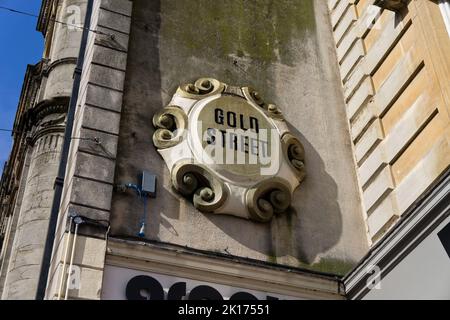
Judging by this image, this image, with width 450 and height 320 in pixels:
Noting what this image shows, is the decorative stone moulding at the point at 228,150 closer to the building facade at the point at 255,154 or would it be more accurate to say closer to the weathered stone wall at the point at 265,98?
the building facade at the point at 255,154

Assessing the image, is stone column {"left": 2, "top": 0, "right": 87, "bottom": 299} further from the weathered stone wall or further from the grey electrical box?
the grey electrical box

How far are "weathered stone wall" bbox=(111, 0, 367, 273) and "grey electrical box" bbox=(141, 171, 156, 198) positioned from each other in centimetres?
12

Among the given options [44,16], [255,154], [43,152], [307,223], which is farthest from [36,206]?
[44,16]

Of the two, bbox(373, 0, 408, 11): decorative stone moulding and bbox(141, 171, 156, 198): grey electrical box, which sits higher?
bbox(373, 0, 408, 11): decorative stone moulding

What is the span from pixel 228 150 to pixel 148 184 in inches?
59.4

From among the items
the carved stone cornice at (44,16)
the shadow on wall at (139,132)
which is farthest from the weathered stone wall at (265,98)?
the carved stone cornice at (44,16)

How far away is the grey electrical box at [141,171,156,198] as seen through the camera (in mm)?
10438

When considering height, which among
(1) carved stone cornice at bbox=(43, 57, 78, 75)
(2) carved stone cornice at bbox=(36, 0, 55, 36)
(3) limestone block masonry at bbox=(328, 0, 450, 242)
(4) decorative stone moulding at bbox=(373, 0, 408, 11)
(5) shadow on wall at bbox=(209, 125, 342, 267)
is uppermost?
(2) carved stone cornice at bbox=(36, 0, 55, 36)

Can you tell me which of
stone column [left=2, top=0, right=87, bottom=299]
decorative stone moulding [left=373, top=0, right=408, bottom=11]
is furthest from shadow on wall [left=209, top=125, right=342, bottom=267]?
stone column [left=2, top=0, right=87, bottom=299]

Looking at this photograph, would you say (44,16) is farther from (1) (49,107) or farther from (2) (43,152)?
(2) (43,152)

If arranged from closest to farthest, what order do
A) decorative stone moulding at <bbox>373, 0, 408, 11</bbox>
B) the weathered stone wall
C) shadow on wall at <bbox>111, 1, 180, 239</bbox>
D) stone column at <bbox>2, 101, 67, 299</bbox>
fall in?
shadow on wall at <bbox>111, 1, 180, 239</bbox>
the weathered stone wall
decorative stone moulding at <bbox>373, 0, 408, 11</bbox>
stone column at <bbox>2, 101, 67, 299</bbox>

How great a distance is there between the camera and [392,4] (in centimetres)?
1196

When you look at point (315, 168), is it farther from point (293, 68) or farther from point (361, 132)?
point (293, 68)

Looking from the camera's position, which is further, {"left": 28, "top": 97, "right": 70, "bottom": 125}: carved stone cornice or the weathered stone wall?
{"left": 28, "top": 97, "right": 70, "bottom": 125}: carved stone cornice
